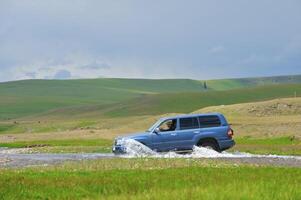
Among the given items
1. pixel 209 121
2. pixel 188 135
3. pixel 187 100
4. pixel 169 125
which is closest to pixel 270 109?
pixel 209 121

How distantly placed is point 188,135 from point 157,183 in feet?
50.6

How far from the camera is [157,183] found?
68.6 feet

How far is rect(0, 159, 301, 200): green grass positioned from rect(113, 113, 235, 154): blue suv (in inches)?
324

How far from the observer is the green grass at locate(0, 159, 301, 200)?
55.5ft

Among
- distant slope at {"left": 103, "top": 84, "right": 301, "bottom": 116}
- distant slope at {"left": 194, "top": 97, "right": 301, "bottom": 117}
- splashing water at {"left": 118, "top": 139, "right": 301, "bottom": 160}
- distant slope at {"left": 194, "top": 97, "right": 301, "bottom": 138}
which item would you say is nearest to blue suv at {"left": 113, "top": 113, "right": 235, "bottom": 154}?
splashing water at {"left": 118, "top": 139, "right": 301, "bottom": 160}

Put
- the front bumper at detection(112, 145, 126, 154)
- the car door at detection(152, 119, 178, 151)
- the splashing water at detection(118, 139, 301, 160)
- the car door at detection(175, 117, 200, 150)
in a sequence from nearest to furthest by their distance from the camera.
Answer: the splashing water at detection(118, 139, 301, 160), the car door at detection(152, 119, 178, 151), the car door at detection(175, 117, 200, 150), the front bumper at detection(112, 145, 126, 154)

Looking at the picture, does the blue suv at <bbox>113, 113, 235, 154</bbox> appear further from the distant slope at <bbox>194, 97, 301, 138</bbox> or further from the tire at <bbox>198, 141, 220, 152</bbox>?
the distant slope at <bbox>194, 97, 301, 138</bbox>

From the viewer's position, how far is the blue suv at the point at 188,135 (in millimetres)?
36062

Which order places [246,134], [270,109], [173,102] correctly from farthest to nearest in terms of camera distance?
[173,102]
[270,109]
[246,134]

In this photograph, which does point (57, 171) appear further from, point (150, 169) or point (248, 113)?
point (248, 113)

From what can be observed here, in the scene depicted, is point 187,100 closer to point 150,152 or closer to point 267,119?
point 267,119

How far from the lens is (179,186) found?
1989 centimetres

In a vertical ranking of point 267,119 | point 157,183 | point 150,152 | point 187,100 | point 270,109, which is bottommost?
point 157,183

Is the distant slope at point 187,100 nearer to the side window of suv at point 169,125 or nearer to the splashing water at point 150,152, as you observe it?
the side window of suv at point 169,125
